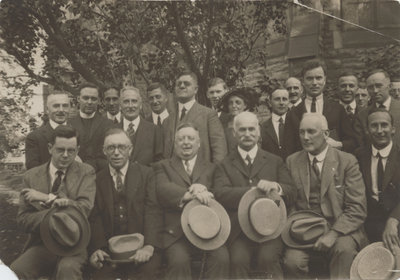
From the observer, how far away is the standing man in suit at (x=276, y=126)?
679 centimetres

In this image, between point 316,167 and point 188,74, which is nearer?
point 316,167

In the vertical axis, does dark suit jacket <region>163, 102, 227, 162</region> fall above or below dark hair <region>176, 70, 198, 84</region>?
below

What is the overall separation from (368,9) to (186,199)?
3.08 metres

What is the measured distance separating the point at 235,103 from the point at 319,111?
0.93 m

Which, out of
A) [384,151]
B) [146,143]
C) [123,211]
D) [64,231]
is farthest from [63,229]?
[384,151]

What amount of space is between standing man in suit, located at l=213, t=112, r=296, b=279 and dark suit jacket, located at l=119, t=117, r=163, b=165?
0.71 meters

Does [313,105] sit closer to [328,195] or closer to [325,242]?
[328,195]

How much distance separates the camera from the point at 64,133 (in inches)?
263

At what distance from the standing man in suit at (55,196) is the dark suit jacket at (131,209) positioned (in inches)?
4.2

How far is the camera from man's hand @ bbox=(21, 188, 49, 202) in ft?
21.5

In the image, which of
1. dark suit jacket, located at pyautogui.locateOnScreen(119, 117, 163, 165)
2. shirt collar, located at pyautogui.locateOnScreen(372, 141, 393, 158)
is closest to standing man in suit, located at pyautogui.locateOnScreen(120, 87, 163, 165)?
dark suit jacket, located at pyautogui.locateOnScreen(119, 117, 163, 165)

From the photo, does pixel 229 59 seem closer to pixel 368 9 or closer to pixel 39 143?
pixel 368 9

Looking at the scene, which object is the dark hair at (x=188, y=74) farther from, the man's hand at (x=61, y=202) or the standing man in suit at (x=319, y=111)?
the man's hand at (x=61, y=202)

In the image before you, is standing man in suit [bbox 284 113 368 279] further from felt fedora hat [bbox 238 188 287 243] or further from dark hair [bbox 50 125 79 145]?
dark hair [bbox 50 125 79 145]
